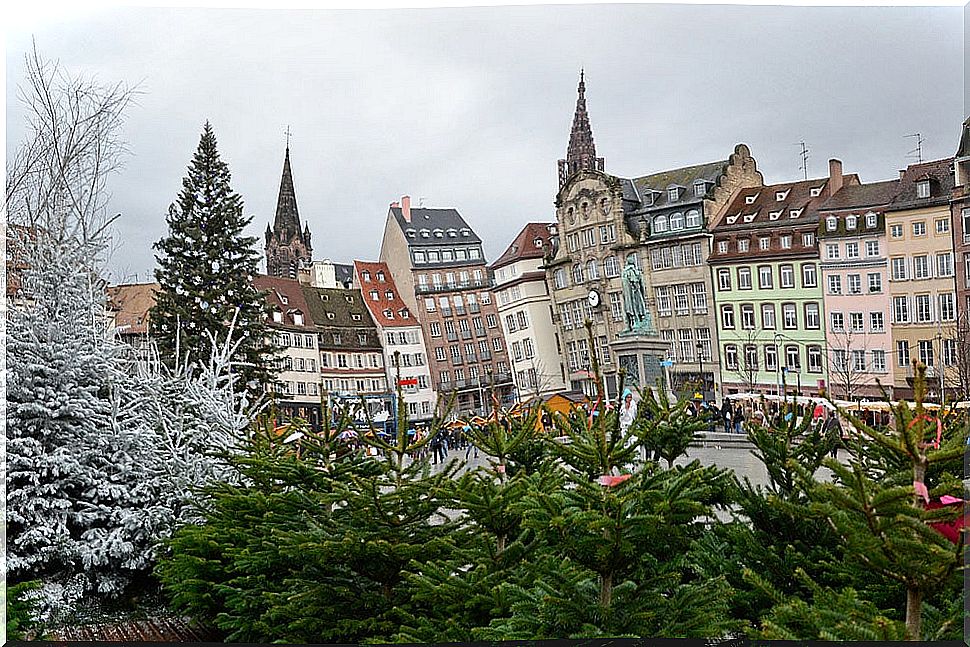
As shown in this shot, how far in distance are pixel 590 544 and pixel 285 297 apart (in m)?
4.28

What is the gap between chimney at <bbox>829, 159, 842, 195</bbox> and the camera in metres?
5.85

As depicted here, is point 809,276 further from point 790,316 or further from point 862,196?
point 862,196

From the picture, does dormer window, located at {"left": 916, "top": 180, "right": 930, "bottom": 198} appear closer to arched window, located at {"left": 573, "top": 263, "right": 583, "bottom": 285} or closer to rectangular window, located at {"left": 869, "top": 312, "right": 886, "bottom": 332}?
rectangular window, located at {"left": 869, "top": 312, "right": 886, "bottom": 332}

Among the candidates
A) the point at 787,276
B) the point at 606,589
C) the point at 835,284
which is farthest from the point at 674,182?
the point at 606,589

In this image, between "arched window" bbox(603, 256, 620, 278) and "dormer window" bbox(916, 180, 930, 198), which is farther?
"arched window" bbox(603, 256, 620, 278)

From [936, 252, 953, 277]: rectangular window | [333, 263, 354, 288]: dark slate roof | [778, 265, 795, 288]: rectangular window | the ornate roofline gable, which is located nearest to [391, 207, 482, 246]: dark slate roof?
[333, 263, 354, 288]: dark slate roof

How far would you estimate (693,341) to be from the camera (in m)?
6.29

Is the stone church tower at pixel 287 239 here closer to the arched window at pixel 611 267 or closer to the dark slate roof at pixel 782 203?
the arched window at pixel 611 267

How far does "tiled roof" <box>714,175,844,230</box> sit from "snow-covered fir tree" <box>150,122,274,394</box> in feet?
10.6

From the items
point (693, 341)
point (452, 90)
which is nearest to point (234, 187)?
point (452, 90)

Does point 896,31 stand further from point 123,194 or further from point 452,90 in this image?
point 123,194

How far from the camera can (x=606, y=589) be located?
3068mm

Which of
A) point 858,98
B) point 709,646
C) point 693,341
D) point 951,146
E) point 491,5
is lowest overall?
point 709,646

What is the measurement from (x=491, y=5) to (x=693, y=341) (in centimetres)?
245
